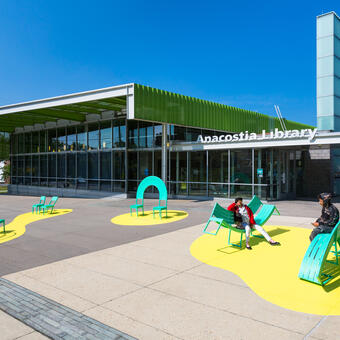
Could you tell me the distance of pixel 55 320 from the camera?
422 cm

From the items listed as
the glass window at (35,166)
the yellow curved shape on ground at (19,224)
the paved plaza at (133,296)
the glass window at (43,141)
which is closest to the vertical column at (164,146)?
the yellow curved shape on ground at (19,224)

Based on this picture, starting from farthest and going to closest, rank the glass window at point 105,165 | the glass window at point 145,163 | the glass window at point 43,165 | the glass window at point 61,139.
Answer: the glass window at point 43,165
the glass window at point 61,139
the glass window at point 105,165
the glass window at point 145,163

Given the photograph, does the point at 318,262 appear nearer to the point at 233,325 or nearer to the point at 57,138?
the point at 233,325

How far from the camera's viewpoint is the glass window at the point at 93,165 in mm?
24625

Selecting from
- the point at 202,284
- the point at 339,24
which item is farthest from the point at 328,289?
the point at 339,24

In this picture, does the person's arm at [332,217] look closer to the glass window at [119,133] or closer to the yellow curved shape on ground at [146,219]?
the yellow curved shape on ground at [146,219]

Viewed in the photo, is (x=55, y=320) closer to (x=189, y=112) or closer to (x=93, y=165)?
(x=189, y=112)

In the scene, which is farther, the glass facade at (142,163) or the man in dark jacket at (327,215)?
the glass facade at (142,163)

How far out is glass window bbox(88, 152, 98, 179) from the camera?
24625 millimetres

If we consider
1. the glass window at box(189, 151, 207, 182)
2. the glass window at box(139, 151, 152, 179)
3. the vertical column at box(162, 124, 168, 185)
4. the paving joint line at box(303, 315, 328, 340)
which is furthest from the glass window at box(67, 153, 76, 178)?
the paving joint line at box(303, 315, 328, 340)

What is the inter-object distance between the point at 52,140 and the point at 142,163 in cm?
1110

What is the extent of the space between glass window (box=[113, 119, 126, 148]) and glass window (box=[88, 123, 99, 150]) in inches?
78.1

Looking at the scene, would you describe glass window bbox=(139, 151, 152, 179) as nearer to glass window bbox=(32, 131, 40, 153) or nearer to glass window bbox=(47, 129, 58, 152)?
glass window bbox=(47, 129, 58, 152)

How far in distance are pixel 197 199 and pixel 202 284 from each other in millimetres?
14736
